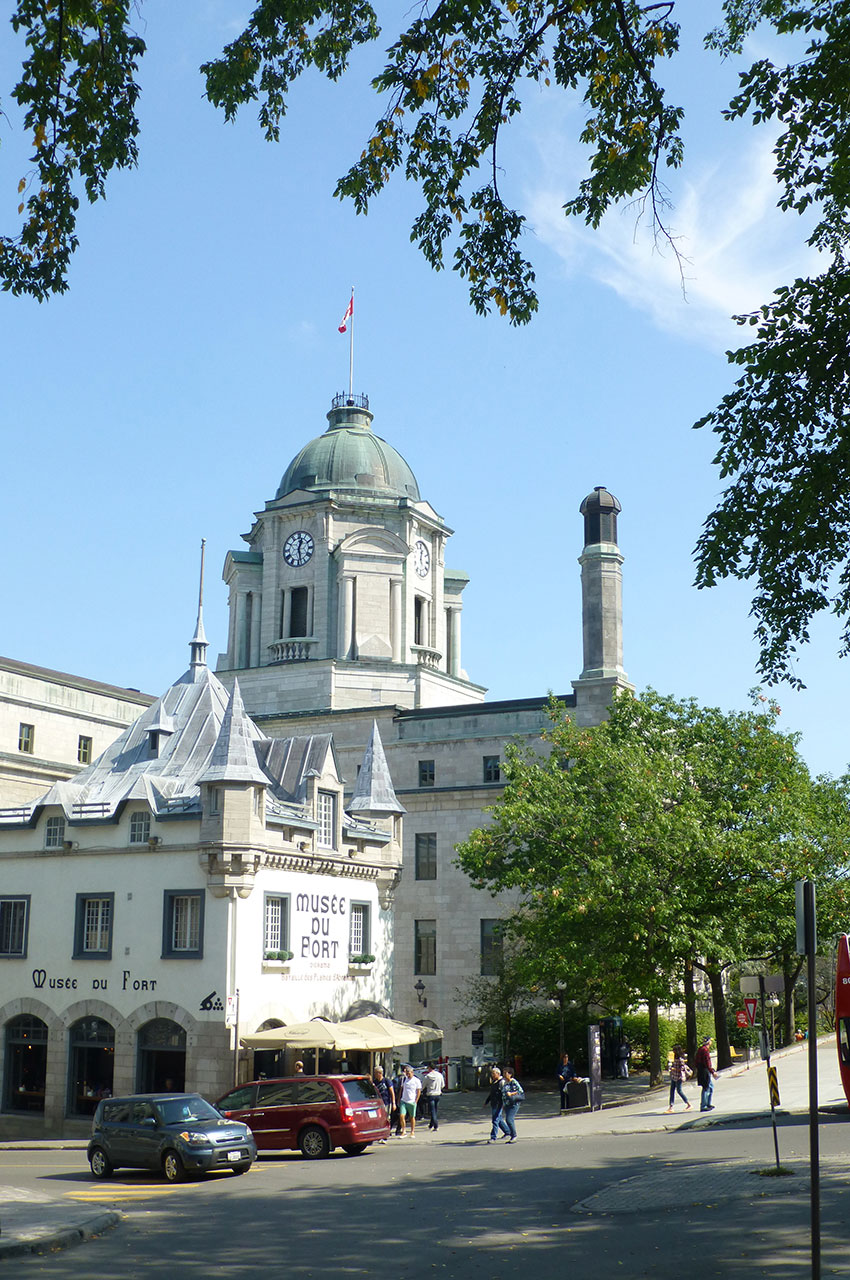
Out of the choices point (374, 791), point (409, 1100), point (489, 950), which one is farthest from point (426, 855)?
point (409, 1100)

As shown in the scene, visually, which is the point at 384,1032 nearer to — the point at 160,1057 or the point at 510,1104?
the point at 160,1057

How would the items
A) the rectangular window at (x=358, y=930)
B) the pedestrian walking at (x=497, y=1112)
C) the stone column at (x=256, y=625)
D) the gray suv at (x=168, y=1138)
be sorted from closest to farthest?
the gray suv at (x=168, y=1138), the pedestrian walking at (x=497, y=1112), the rectangular window at (x=358, y=930), the stone column at (x=256, y=625)

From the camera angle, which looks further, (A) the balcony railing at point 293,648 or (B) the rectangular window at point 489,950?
(A) the balcony railing at point 293,648

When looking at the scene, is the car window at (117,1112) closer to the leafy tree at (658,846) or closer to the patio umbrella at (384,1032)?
the patio umbrella at (384,1032)

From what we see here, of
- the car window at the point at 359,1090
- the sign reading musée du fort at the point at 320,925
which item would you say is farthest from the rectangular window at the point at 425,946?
the car window at the point at 359,1090

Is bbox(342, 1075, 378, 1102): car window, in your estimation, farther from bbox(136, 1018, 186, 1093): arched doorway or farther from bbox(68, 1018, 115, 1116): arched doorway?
bbox(68, 1018, 115, 1116): arched doorway

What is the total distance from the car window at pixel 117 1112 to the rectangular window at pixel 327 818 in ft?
49.3

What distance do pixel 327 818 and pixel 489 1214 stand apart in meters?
22.7

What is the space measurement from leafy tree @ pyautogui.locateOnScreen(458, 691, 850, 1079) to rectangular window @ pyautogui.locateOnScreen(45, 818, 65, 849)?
466 inches

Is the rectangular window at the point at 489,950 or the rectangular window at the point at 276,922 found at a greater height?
the rectangular window at the point at 276,922

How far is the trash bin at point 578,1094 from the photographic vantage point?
34.0 metres

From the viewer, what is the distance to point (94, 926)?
36219mm

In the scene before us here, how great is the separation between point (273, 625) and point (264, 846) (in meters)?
30.7

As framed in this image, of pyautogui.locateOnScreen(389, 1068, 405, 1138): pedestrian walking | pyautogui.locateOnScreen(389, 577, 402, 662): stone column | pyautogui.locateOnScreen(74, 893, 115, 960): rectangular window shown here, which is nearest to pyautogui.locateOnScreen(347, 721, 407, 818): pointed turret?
pyautogui.locateOnScreen(74, 893, 115, 960): rectangular window
